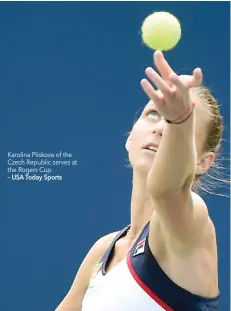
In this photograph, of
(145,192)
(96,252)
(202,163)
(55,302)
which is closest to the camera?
(202,163)

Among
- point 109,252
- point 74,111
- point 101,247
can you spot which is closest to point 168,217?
point 109,252

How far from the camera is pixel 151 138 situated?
927 millimetres

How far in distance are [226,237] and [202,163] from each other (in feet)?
3.49

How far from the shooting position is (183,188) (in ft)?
2.33

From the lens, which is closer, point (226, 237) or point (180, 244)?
point (180, 244)

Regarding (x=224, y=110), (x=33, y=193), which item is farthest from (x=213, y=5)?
(x=33, y=193)

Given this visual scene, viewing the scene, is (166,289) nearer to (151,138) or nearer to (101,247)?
(151,138)

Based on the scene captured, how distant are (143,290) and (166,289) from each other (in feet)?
0.12

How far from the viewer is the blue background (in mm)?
1957

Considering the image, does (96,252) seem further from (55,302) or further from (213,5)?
(213,5)

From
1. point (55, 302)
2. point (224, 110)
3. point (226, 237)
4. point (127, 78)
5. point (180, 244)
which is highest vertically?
point (127, 78)

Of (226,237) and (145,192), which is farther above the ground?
(145,192)

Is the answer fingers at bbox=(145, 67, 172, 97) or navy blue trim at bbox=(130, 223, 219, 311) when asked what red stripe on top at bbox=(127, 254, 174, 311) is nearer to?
navy blue trim at bbox=(130, 223, 219, 311)

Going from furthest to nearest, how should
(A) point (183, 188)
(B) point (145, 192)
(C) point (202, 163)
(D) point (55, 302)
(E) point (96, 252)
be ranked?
(D) point (55, 302), (E) point (96, 252), (B) point (145, 192), (C) point (202, 163), (A) point (183, 188)
